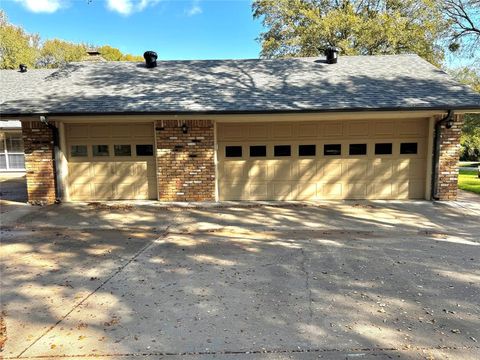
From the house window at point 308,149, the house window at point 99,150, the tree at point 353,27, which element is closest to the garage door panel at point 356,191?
the house window at point 308,149

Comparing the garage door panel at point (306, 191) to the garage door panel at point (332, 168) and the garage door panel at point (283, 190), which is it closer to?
the garage door panel at point (283, 190)

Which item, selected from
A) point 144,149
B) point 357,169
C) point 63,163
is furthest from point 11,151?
point 357,169

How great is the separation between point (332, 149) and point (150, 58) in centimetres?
705

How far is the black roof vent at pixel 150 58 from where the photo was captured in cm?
1250

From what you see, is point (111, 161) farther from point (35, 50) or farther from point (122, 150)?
point (35, 50)

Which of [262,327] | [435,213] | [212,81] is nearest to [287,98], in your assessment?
[212,81]

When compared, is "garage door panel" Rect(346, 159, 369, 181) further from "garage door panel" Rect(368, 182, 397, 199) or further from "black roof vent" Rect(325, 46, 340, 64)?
"black roof vent" Rect(325, 46, 340, 64)

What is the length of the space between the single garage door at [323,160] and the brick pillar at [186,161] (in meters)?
0.50

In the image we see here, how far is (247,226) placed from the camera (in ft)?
25.2

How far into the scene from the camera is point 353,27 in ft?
66.7

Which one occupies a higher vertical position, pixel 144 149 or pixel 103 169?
pixel 144 149

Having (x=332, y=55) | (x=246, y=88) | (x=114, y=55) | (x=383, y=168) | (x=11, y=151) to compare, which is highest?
(x=114, y=55)

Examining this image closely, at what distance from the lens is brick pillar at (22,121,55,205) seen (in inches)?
383

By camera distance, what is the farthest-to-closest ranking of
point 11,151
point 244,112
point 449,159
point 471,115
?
point 471,115 → point 11,151 → point 449,159 → point 244,112
